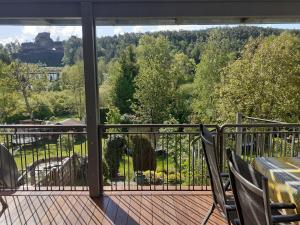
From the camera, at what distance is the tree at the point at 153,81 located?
5.09 metres

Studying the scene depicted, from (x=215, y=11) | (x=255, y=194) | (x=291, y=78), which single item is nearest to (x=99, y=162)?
(x=215, y=11)

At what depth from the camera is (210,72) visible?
7.75 metres

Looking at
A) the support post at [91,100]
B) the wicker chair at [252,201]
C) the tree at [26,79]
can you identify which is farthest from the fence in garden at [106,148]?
the wicker chair at [252,201]

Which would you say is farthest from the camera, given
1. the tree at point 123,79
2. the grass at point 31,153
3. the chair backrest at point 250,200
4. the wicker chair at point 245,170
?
the tree at point 123,79

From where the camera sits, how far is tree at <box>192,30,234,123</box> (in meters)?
6.20

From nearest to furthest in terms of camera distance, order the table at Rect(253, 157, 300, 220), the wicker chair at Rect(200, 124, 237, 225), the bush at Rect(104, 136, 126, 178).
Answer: the table at Rect(253, 157, 300, 220) < the wicker chair at Rect(200, 124, 237, 225) < the bush at Rect(104, 136, 126, 178)

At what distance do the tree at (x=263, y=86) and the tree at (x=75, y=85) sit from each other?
586 centimetres

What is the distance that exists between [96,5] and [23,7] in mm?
857

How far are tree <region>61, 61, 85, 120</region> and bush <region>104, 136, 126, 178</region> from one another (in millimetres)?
1752

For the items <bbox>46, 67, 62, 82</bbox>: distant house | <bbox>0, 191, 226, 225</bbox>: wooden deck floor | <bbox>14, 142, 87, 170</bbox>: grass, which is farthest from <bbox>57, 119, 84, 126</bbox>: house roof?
<bbox>0, 191, 226, 225</bbox>: wooden deck floor

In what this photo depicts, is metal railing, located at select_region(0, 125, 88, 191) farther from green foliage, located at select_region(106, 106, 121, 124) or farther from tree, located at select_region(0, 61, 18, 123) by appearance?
green foliage, located at select_region(106, 106, 121, 124)

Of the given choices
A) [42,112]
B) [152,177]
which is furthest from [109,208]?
[152,177]

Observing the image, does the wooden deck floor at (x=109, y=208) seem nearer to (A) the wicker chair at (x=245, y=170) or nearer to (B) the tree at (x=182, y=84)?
(A) the wicker chair at (x=245, y=170)

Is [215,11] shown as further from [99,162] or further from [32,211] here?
[32,211]
